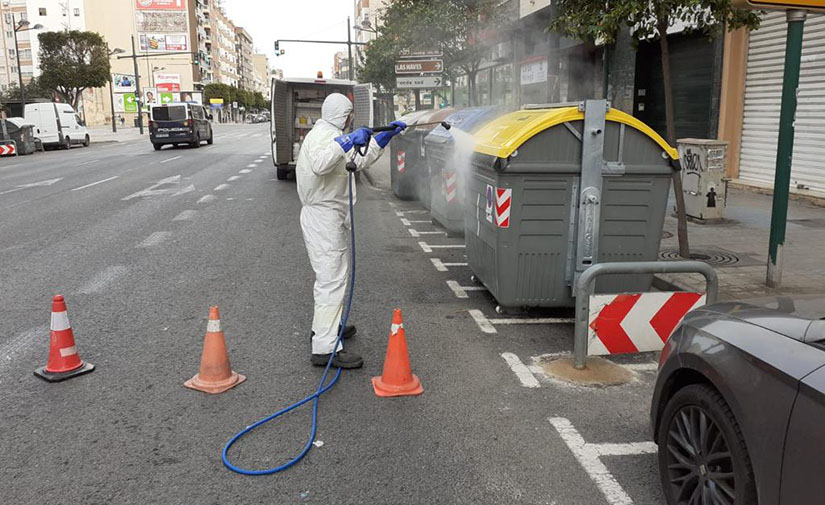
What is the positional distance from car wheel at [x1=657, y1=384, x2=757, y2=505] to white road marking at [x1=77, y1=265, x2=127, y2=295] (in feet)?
17.3

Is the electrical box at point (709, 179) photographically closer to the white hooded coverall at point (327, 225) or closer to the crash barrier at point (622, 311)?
the crash barrier at point (622, 311)

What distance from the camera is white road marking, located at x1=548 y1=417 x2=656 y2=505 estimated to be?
2.90m

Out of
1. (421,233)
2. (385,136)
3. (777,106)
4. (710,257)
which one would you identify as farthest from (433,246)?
(777,106)

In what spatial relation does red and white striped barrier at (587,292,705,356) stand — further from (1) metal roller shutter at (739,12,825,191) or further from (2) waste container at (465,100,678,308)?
(1) metal roller shutter at (739,12,825,191)

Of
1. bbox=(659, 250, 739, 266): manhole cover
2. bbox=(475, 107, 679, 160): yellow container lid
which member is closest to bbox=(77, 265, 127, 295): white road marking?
bbox=(475, 107, 679, 160): yellow container lid

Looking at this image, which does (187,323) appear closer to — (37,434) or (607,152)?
(37,434)

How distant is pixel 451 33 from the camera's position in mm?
17078

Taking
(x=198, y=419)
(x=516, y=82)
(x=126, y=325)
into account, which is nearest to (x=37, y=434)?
(x=198, y=419)

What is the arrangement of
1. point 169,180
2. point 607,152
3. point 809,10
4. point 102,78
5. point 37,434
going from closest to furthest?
point 37,434 → point 607,152 → point 809,10 → point 169,180 → point 102,78

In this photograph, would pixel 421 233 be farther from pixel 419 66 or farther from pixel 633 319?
pixel 419 66

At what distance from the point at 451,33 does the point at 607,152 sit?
1297 cm

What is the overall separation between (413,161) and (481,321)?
24.8 ft

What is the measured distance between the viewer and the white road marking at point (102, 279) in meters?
6.26

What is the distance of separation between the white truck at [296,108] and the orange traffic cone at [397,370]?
458 inches
